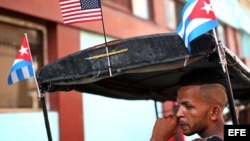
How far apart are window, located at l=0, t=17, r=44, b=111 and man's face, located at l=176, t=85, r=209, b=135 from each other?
Result: 3.60 m

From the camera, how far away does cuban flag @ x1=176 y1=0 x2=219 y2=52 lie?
2785 mm

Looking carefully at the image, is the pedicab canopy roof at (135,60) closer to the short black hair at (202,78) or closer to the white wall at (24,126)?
the short black hair at (202,78)

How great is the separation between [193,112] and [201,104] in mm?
83

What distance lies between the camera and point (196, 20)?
2.82 m

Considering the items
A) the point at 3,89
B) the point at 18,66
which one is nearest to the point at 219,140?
the point at 18,66

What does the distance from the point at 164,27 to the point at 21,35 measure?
14.4 ft

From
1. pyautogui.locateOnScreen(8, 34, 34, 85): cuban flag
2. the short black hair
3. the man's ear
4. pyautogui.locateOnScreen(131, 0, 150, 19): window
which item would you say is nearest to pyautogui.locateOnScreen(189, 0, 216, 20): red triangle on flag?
the short black hair

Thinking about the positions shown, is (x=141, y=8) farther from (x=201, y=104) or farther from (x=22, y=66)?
(x=201, y=104)

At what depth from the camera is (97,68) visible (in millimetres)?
3371

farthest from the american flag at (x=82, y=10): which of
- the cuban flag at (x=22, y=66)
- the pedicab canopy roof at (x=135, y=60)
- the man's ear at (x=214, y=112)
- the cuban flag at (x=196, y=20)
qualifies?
the man's ear at (x=214, y=112)

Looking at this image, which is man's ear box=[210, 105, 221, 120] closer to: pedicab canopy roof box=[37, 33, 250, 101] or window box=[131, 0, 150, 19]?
pedicab canopy roof box=[37, 33, 250, 101]

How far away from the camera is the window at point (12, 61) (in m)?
6.05

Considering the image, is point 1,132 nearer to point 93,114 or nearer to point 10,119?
point 10,119

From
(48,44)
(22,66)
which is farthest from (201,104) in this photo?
(48,44)
